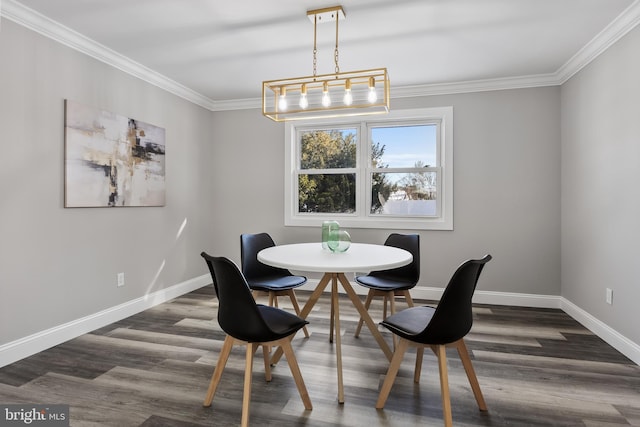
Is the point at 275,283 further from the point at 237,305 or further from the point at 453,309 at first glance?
the point at 453,309

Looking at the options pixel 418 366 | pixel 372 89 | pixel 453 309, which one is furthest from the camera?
pixel 372 89

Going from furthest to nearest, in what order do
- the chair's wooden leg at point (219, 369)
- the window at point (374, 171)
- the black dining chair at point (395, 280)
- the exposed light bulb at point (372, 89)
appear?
the window at point (374, 171)
the black dining chair at point (395, 280)
the exposed light bulb at point (372, 89)
the chair's wooden leg at point (219, 369)

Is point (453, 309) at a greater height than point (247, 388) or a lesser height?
greater

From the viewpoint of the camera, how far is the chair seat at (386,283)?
280cm

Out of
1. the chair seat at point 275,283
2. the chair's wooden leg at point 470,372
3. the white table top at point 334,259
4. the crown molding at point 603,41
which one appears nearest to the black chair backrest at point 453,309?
the chair's wooden leg at point 470,372

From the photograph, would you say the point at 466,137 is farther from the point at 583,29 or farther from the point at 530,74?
the point at 583,29

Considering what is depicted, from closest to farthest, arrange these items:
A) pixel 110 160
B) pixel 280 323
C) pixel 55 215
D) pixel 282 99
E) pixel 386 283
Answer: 1. pixel 280 323
2. pixel 282 99
3. pixel 55 215
4. pixel 386 283
5. pixel 110 160

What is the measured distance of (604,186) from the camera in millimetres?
2932

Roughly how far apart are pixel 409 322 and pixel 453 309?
298mm

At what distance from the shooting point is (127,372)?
7.71 feet

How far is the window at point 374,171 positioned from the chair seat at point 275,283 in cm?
148

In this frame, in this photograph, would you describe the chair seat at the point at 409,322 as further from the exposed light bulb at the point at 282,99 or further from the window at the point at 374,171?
the window at the point at 374,171

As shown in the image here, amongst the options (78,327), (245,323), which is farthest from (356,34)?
(78,327)

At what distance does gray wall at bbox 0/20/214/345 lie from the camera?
2463 mm
